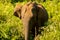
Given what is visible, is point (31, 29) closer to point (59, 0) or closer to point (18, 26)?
point (18, 26)

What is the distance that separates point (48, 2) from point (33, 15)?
214cm

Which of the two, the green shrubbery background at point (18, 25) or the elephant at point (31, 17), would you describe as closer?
the elephant at point (31, 17)

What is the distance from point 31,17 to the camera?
6.33 m

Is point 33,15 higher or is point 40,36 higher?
point 33,15

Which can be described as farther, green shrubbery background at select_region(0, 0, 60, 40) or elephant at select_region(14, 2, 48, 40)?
green shrubbery background at select_region(0, 0, 60, 40)

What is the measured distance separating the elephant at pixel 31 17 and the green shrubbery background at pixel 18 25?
6.4 inches

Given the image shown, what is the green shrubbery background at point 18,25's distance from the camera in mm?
6554

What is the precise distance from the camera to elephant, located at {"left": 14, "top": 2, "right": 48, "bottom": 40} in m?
6.32

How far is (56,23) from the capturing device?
6777mm

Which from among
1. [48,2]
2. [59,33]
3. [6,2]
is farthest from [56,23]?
[6,2]

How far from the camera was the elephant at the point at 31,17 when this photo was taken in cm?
632

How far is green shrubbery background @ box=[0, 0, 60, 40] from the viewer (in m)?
6.55

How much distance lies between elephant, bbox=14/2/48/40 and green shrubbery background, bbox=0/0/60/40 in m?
0.16

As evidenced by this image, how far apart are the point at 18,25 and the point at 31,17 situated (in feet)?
2.74
